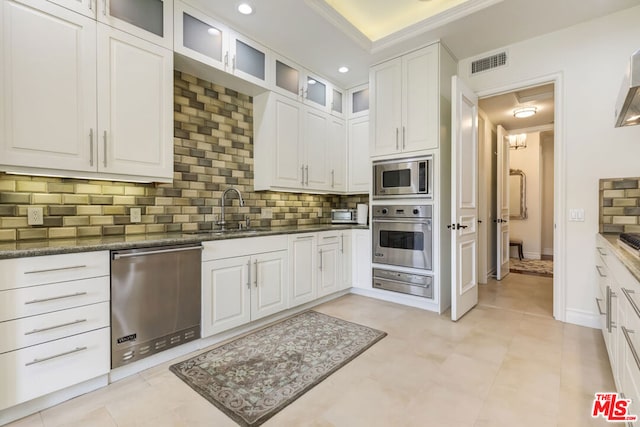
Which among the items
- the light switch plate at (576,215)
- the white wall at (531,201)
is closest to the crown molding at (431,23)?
the light switch plate at (576,215)

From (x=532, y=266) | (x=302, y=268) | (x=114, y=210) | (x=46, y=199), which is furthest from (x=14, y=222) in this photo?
(x=532, y=266)

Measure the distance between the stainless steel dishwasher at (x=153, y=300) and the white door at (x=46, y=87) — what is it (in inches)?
29.2

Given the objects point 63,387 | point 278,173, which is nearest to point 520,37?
point 278,173

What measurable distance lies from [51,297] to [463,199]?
335 cm

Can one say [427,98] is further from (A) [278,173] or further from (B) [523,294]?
(B) [523,294]

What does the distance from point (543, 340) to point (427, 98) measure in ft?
8.19

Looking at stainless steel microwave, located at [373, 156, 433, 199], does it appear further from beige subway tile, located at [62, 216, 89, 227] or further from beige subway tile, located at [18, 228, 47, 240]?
beige subway tile, located at [18, 228, 47, 240]

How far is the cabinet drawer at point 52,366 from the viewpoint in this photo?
1.54m

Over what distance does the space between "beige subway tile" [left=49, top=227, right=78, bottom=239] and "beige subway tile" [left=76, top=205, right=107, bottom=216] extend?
0.13 m

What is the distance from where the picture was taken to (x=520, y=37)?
10.0 feet

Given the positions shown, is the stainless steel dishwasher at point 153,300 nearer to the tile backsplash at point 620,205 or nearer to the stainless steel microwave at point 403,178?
the stainless steel microwave at point 403,178

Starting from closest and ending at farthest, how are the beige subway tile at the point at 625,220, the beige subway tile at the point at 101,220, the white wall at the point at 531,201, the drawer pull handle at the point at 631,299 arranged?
the drawer pull handle at the point at 631,299
the beige subway tile at the point at 101,220
the beige subway tile at the point at 625,220
the white wall at the point at 531,201

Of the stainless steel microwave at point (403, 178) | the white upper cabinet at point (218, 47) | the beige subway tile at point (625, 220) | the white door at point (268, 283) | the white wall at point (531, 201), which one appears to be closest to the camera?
the white upper cabinet at point (218, 47)

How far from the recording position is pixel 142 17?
2.25m
